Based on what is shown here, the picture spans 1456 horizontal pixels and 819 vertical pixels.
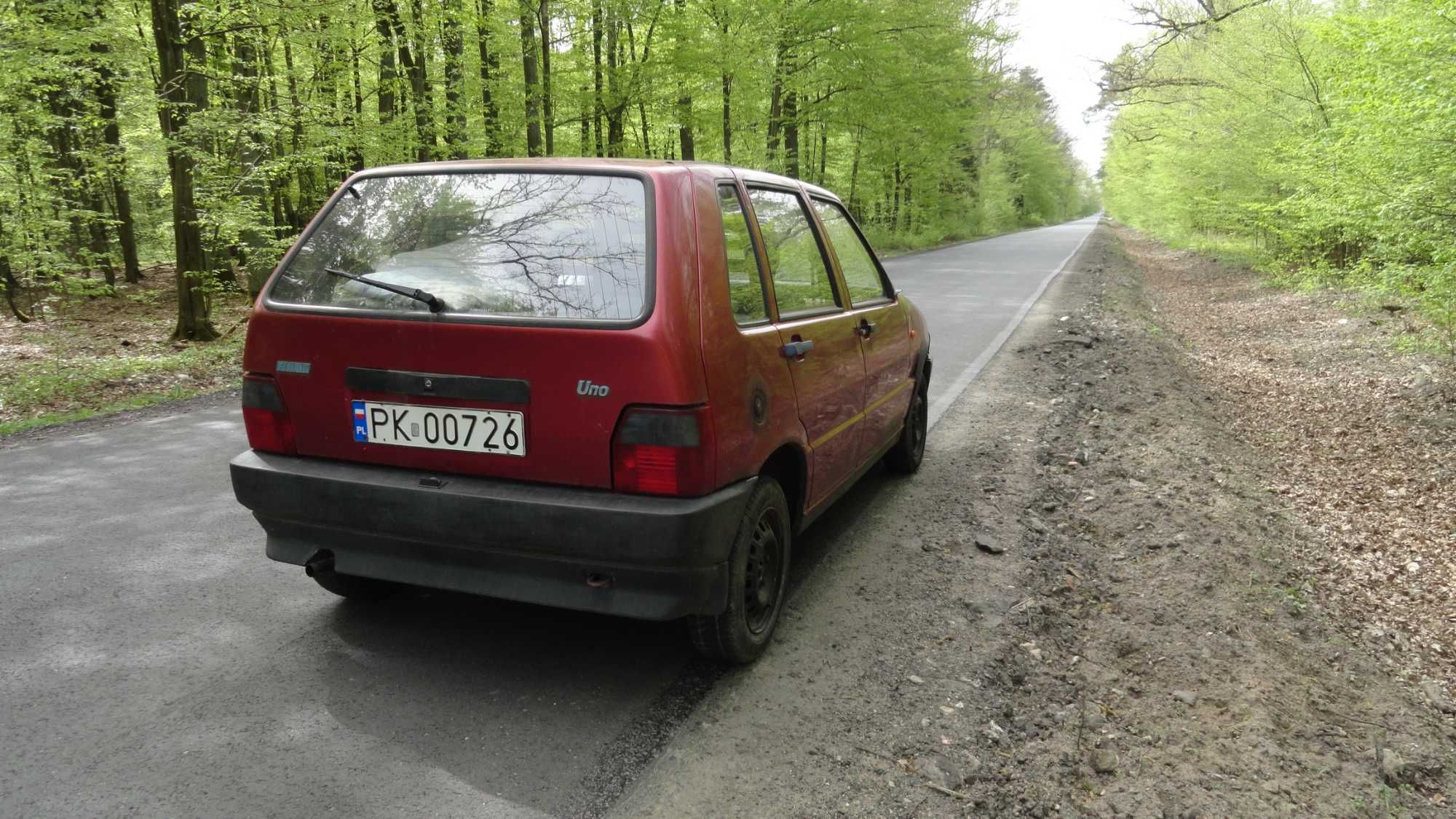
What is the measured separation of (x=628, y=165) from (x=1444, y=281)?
7.17 metres

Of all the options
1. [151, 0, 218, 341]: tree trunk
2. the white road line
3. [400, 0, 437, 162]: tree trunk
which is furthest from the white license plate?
[400, 0, 437, 162]: tree trunk

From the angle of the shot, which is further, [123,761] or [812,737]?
[812,737]

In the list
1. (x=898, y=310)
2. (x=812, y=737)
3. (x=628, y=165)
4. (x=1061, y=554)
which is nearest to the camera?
(x=812, y=737)

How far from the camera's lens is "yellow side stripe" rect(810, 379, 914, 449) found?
365 centimetres

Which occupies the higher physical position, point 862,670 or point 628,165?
point 628,165

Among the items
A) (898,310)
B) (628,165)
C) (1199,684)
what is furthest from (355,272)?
(1199,684)

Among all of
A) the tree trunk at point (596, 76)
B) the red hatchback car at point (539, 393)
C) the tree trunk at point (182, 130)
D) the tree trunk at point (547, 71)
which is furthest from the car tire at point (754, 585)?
the tree trunk at point (596, 76)

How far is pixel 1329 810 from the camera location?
2.43m

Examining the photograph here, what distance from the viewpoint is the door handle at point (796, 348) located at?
10.7ft

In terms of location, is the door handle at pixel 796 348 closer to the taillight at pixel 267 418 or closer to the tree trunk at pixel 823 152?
the taillight at pixel 267 418

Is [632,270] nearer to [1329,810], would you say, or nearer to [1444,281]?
[1329,810]

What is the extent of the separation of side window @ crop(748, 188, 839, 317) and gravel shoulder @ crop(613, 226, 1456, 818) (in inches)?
50.2

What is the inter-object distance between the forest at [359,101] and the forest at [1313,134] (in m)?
7.57

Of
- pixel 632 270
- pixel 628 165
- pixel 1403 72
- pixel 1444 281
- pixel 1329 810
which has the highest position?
pixel 1403 72
